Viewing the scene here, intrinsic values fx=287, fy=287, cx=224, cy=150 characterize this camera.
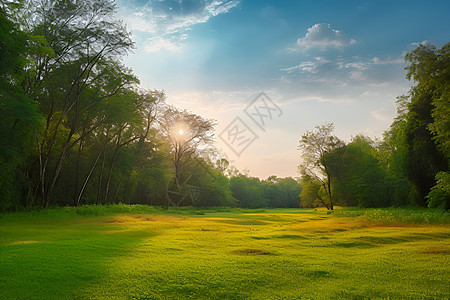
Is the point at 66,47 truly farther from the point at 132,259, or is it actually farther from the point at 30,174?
the point at 132,259

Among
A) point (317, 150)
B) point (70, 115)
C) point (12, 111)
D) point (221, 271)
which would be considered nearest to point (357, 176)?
point (317, 150)

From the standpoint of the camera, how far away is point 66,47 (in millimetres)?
24391

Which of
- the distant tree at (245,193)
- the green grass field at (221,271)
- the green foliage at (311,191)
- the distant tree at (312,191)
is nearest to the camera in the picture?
the green grass field at (221,271)

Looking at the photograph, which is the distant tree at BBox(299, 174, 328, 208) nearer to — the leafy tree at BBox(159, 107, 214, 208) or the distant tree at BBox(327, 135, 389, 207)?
the distant tree at BBox(327, 135, 389, 207)

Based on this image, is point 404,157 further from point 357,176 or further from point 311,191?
point 311,191

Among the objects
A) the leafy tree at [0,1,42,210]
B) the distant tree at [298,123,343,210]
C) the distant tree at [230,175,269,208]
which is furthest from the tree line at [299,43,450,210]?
the distant tree at [230,175,269,208]

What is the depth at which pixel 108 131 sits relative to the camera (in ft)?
112

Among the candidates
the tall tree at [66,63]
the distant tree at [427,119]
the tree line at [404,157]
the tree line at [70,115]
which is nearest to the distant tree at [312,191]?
the tree line at [404,157]

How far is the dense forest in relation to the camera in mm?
19891

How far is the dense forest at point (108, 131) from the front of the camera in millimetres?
19891

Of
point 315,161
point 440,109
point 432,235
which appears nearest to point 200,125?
point 315,161

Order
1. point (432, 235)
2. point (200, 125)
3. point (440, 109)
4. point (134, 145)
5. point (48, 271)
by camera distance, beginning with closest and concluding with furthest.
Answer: point (48, 271)
point (432, 235)
point (440, 109)
point (200, 125)
point (134, 145)

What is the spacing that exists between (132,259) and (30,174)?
26.1m

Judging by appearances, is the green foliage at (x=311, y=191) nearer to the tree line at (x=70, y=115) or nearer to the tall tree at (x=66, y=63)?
the tree line at (x=70, y=115)
